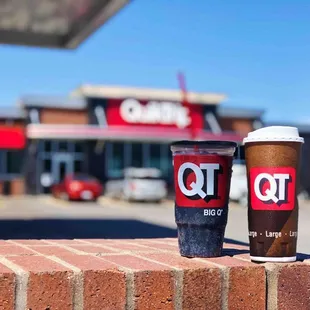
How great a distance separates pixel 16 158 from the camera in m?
36.5

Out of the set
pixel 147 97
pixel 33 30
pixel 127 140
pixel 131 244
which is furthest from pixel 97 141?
pixel 131 244

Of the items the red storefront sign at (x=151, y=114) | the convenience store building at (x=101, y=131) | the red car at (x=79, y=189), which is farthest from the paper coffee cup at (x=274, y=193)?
the red storefront sign at (x=151, y=114)

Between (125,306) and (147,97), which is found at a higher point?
(147,97)

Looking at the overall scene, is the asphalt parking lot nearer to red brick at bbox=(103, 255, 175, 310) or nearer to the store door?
red brick at bbox=(103, 255, 175, 310)

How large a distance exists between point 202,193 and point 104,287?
0.89 metres

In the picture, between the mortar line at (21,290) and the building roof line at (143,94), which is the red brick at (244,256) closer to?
the mortar line at (21,290)

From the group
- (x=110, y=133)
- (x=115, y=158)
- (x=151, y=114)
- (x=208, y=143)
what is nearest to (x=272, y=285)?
(x=208, y=143)

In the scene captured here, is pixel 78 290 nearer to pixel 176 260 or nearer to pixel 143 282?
pixel 143 282

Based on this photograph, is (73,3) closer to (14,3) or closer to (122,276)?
(14,3)

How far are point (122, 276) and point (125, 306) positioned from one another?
0.14m

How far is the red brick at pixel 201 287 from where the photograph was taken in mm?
2965

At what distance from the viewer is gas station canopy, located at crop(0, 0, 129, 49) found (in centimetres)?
927

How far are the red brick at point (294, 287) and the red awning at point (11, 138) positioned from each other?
104 ft

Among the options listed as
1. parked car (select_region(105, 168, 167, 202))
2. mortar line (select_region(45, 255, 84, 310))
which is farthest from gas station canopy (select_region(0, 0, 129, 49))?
parked car (select_region(105, 168, 167, 202))
